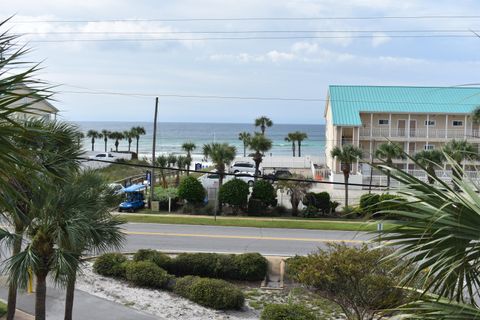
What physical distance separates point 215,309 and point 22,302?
519 centimetres

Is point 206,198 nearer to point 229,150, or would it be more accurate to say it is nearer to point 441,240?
point 229,150

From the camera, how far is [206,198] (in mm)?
34812

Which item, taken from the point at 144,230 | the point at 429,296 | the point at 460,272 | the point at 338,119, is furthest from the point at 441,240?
the point at 338,119

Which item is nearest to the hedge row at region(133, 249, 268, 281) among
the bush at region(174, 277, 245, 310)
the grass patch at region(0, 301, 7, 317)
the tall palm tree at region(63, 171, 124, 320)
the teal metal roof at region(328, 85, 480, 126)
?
the bush at region(174, 277, 245, 310)

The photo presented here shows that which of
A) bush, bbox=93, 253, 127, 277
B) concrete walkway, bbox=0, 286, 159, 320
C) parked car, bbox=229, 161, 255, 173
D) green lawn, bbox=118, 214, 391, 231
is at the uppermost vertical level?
Result: parked car, bbox=229, 161, 255, 173

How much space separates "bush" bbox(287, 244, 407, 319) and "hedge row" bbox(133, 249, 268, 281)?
17.7 ft

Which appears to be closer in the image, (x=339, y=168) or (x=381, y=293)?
(x=381, y=293)

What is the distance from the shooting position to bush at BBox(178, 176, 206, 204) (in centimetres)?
3391

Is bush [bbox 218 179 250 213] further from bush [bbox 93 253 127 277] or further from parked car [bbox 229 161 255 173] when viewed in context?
parked car [bbox 229 161 255 173]

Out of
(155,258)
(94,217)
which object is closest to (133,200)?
(155,258)

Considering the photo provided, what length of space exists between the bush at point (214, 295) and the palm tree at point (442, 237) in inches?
453

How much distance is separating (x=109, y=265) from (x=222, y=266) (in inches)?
149

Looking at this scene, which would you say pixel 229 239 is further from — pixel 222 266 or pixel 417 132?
pixel 417 132

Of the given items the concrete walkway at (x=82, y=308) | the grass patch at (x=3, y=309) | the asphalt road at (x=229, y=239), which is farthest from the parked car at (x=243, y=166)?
the grass patch at (x=3, y=309)
